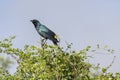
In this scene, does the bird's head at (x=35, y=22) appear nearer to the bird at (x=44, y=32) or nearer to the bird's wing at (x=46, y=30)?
the bird at (x=44, y=32)

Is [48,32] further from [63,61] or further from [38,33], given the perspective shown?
[63,61]

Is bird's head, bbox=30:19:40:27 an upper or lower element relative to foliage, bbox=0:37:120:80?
upper

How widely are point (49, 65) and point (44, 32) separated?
261cm

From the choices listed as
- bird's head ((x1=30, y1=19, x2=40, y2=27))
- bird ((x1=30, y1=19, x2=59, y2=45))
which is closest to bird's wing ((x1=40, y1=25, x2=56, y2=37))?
bird ((x1=30, y1=19, x2=59, y2=45))

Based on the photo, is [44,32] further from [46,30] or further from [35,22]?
[35,22]

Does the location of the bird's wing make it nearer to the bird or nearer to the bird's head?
the bird

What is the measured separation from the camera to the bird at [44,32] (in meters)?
15.5

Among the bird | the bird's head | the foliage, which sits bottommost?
the foliage

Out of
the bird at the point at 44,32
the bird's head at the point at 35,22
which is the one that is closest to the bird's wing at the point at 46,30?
the bird at the point at 44,32

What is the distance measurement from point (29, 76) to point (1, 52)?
129 centimetres

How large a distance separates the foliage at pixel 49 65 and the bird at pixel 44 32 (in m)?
1.19

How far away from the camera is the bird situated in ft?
50.8

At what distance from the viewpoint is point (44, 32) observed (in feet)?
53.4

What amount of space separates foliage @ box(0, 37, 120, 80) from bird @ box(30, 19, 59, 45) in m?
1.19
